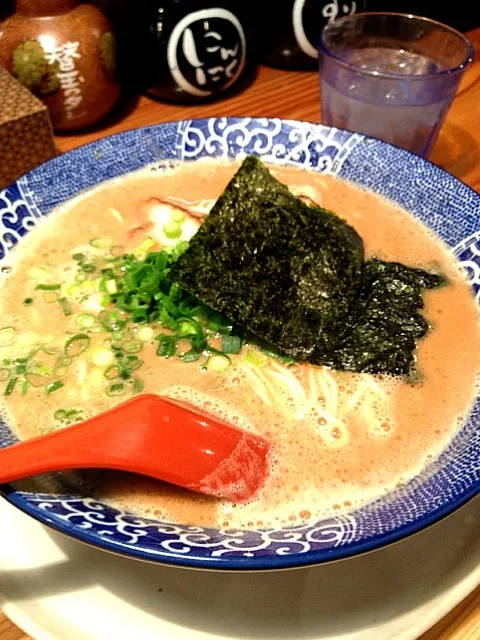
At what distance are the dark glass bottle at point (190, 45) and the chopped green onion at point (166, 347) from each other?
3.81 feet

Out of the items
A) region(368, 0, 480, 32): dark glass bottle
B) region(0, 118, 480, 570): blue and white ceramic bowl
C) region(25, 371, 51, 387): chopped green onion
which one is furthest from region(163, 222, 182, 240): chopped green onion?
region(368, 0, 480, 32): dark glass bottle

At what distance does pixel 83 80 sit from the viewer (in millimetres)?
1823

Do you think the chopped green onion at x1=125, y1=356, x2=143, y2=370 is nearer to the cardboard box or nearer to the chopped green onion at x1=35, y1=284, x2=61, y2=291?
the chopped green onion at x1=35, y1=284, x2=61, y2=291

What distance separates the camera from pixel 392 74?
1.80 metres

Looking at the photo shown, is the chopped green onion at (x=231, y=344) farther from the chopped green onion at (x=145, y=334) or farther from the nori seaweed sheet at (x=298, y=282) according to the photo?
the chopped green onion at (x=145, y=334)

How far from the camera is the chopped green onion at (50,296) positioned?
1.29 m

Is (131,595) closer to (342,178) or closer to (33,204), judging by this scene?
(33,204)

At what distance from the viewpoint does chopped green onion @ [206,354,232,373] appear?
1155mm

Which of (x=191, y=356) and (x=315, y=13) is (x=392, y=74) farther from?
(x=191, y=356)

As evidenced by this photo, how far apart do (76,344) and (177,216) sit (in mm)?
459

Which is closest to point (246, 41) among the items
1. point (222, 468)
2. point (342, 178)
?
point (342, 178)

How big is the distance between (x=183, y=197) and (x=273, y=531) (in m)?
0.97

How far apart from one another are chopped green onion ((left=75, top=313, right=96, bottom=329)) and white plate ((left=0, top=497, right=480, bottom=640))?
1.40ft

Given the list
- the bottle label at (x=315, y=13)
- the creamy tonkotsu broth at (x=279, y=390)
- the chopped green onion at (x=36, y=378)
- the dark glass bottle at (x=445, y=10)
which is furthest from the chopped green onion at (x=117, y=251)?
the dark glass bottle at (x=445, y=10)
